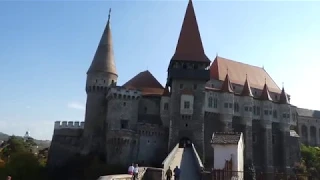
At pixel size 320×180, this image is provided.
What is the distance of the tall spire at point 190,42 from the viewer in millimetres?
40812

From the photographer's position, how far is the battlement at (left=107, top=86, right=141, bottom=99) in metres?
38.8

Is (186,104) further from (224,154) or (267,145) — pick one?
(224,154)

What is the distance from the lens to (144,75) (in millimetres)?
45656

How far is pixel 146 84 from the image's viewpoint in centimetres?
4397

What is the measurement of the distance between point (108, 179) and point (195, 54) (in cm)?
2817

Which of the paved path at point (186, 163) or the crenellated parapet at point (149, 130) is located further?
the crenellated parapet at point (149, 130)

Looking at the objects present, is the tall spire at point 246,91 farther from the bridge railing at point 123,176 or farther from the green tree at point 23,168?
the bridge railing at point 123,176

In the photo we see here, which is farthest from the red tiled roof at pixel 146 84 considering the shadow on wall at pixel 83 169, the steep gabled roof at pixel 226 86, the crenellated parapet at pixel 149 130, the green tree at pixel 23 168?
the green tree at pixel 23 168

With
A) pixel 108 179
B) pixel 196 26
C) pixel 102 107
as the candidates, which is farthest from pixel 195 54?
pixel 108 179

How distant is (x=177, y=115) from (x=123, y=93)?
633 cm

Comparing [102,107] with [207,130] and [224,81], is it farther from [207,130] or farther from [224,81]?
[224,81]

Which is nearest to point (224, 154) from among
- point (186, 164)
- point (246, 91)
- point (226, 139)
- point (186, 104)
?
point (226, 139)

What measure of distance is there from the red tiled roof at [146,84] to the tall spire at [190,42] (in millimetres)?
4886

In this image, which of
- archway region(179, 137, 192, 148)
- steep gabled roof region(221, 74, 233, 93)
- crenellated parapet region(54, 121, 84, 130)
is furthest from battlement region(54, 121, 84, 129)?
steep gabled roof region(221, 74, 233, 93)
